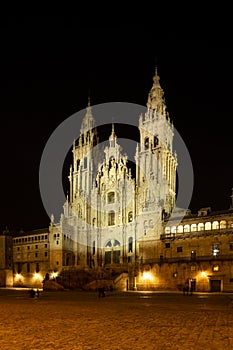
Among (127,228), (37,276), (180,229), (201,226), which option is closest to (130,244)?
(127,228)

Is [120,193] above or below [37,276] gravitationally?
above

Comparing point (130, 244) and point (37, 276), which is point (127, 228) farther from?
point (37, 276)

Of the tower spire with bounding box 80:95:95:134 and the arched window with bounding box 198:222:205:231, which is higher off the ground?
the tower spire with bounding box 80:95:95:134

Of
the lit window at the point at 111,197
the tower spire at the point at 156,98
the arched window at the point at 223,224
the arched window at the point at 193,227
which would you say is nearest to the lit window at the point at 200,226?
the arched window at the point at 193,227

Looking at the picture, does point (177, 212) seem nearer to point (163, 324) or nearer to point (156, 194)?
point (156, 194)

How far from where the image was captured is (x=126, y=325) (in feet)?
59.3

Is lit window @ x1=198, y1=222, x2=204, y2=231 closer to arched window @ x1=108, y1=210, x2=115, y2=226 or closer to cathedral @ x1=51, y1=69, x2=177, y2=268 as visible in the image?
cathedral @ x1=51, y1=69, x2=177, y2=268

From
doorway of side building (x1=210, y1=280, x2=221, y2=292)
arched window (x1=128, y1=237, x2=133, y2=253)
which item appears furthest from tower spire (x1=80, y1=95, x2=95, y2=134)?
doorway of side building (x1=210, y1=280, x2=221, y2=292)

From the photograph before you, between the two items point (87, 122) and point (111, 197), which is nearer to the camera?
point (111, 197)

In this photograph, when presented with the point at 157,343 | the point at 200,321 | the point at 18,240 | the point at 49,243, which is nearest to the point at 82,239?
the point at 49,243

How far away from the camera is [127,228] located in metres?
75.8

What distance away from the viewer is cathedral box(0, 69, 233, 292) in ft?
188

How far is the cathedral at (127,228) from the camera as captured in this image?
57156 millimetres

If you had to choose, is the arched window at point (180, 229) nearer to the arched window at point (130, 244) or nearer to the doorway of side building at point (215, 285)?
the doorway of side building at point (215, 285)
